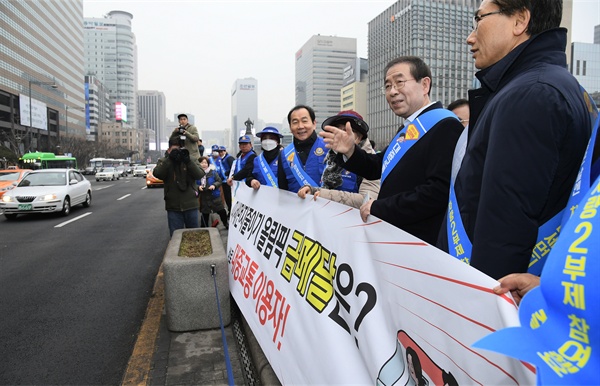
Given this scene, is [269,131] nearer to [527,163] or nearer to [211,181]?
[211,181]

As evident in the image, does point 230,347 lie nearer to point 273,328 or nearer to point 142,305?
point 273,328

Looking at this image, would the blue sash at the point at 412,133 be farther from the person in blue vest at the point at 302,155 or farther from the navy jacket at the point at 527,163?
the person in blue vest at the point at 302,155

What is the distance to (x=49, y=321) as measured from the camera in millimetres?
4195

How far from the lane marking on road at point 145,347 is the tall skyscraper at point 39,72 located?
153 ft

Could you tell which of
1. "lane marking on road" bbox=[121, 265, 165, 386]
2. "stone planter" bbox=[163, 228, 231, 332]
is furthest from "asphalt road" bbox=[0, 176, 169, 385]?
"stone planter" bbox=[163, 228, 231, 332]

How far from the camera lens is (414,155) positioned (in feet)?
7.08

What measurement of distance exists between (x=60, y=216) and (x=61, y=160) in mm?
26779

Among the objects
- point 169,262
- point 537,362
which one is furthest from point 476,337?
point 169,262

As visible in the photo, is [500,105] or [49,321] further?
[49,321]

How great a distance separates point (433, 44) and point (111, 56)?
5092 inches

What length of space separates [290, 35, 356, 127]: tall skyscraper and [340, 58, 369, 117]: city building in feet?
83.9

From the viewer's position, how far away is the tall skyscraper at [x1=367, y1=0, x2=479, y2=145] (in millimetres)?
99438

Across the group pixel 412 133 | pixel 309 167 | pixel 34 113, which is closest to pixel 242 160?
pixel 309 167

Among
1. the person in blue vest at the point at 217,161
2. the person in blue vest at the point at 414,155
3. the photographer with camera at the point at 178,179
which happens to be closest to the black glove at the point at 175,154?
the photographer with camera at the point at 178,179
